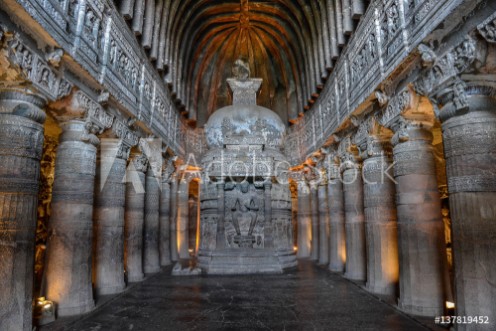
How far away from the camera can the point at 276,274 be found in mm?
9875

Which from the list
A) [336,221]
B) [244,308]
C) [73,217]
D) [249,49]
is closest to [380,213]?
[336,221]

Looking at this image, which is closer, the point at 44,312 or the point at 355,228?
the point at 44,312

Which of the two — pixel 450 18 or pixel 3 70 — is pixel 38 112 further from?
pixel 450 18

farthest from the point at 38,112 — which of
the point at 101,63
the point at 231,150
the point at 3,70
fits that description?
the point at 231,150

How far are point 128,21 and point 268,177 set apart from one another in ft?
21.0

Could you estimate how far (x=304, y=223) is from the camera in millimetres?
16359

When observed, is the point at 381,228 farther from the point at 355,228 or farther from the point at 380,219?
the point at 355,228

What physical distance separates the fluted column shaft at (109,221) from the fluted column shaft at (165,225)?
427 cm

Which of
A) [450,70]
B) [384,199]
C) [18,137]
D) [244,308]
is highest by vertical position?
[450,70]

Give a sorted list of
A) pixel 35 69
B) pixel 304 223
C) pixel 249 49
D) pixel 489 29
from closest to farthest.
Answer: pixel 489 29 < pixel 35 69 < pixel 304 223 < pixel 249 49

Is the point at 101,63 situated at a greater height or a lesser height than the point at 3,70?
greater

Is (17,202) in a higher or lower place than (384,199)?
lower

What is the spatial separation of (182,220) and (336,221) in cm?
755

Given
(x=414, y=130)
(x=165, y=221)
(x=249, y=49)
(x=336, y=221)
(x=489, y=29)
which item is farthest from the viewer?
(x=249, y=49)
